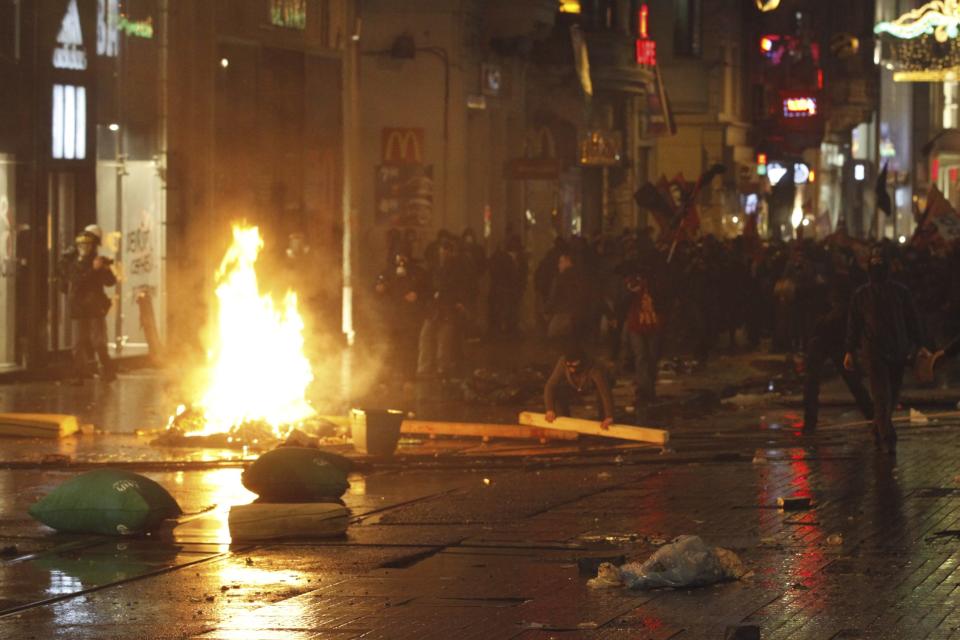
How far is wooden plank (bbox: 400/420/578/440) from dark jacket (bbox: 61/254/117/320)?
6.51 m

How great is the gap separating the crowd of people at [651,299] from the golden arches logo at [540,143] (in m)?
4.71

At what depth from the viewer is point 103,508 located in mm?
10883

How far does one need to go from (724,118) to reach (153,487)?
48552 mm

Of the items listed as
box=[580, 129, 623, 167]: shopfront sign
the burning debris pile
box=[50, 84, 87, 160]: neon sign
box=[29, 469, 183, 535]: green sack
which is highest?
box=[580, 129, 623, 167]: shopfront sign

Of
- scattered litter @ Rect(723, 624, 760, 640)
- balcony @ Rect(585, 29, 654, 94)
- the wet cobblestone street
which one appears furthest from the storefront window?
balcony @ Rect(585, 29, 654, 94)

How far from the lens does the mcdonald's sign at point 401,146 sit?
29266 mm

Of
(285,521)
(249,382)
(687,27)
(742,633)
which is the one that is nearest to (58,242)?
(249,382)

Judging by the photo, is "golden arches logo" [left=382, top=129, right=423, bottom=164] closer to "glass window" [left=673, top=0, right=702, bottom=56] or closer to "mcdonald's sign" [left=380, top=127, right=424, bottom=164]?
"mcdonald's sign" [left=380, top=127, right=424, bottom=164]

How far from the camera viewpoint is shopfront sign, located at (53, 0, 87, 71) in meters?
23.8

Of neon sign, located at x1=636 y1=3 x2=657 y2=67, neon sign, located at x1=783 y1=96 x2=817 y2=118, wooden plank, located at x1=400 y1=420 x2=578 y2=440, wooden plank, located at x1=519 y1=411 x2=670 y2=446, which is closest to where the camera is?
wooden plank, located at x1=519 y1=411 x2=670 y2=446

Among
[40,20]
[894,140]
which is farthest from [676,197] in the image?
[894,140]

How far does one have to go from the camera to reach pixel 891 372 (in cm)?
1540

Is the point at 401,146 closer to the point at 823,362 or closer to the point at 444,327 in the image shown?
the point at 444,327

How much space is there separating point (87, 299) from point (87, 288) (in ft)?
0.40
